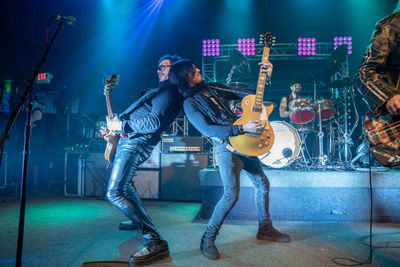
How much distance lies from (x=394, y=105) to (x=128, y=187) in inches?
96.7

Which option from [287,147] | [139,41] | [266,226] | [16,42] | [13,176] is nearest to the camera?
[266,226]

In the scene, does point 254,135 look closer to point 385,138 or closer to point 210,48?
point 385,138

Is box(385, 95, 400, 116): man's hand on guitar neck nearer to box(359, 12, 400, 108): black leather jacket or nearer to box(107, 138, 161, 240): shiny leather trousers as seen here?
box(359, 12, 400, 108): black leather jacket

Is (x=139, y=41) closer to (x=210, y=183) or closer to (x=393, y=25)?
(x=210, y=183)

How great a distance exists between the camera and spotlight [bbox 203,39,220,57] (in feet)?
28.4

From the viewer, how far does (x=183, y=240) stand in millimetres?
3410

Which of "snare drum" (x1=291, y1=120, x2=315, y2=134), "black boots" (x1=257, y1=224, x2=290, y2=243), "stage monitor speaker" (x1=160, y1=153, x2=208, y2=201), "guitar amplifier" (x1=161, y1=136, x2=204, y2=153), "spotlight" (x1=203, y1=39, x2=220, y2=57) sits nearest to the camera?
"black boots" (x1=257, y1=224, x2=290, y2=243)

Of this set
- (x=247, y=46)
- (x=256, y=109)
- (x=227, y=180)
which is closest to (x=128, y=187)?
(x=227, y=180)

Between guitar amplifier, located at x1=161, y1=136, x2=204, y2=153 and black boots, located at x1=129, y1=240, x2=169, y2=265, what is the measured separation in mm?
3327

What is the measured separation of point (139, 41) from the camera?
9.38 metres

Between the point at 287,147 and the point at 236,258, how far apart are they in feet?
10.9

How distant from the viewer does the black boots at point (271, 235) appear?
10.8 feet

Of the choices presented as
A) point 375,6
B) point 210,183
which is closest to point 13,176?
point 210,183

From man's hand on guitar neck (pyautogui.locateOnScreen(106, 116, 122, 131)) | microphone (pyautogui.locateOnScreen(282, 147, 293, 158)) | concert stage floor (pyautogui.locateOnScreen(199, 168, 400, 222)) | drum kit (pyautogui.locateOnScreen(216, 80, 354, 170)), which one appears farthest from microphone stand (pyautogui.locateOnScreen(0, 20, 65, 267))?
microphone (pyautogui.locateOnScreen(282, 147, 293, 158))
